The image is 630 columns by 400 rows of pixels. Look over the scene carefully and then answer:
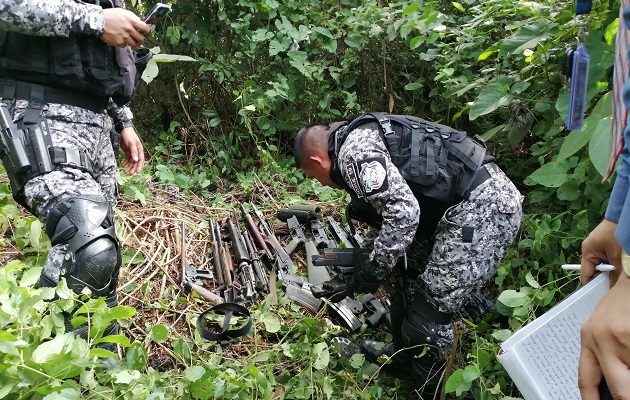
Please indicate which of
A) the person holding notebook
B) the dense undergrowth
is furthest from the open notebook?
the dense undergrowth

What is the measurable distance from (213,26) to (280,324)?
10.9 feet

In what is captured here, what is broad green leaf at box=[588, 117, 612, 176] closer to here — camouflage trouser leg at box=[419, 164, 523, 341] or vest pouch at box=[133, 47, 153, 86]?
camouflage trouser leg at box=[419, 164, 523, 341]

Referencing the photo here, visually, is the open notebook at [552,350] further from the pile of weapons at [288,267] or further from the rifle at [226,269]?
the rifle at [226,269]

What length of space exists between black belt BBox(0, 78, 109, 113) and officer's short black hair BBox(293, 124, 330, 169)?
106 centimetres

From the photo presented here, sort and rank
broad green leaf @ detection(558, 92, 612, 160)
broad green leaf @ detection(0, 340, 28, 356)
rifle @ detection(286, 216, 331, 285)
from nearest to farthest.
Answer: broad green leaf @ detection(0, 340, 28, 356) < broad green leaf @ detection(558, 92, 612, 160) < rifle @ detection(286, 216, 331, 285)

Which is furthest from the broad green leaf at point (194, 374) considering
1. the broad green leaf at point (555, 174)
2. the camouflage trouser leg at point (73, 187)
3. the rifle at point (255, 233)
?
the broad green leaf at point (555, 174)

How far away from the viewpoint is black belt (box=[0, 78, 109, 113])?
212 cm

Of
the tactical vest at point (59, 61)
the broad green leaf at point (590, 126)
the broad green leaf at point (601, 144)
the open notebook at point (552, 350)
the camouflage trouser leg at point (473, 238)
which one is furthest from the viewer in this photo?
the camouflage trouser leg at point (473, 238)

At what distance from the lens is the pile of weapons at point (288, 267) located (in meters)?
2.93

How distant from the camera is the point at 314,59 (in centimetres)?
520

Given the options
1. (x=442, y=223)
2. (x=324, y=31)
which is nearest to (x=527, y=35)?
(x=442, y=223)

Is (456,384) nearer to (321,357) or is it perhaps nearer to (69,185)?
(321,357)

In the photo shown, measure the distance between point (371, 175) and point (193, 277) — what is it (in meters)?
1.48

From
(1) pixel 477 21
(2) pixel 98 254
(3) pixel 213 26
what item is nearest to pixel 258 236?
(2) pixel 98 254
